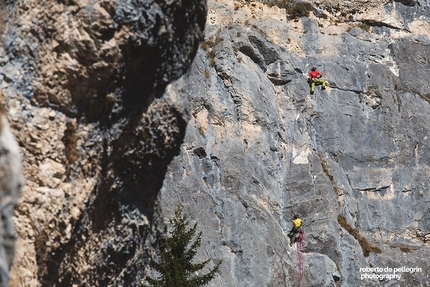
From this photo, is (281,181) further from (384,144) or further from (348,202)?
(384,144)

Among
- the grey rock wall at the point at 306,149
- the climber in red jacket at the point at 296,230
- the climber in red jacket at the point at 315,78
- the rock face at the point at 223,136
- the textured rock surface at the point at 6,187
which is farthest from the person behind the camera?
the climber in red jacket at the point at 315,78

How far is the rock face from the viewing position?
24.3 ft

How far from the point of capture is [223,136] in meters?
24.5

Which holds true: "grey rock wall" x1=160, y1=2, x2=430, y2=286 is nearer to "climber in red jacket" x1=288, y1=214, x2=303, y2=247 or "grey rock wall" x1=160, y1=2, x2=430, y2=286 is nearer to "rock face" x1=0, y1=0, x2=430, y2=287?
"rock face" x1=0, y1=0, x2=430, y2=287

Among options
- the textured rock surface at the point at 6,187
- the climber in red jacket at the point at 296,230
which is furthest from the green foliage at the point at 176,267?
the textured rock surface at the point at 6,187

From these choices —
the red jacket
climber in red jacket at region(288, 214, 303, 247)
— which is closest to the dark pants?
climber in red jacket at region(288, 214, 303, 247)

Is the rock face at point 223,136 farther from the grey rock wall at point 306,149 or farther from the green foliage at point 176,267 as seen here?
the green foliage at point 176,267

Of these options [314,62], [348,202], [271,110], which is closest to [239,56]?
[271,110]

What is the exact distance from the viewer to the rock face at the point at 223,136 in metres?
7.41

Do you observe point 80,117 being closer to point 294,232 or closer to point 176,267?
point 176,267

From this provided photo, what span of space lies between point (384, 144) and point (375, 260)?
6540mm

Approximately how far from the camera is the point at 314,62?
3014cm

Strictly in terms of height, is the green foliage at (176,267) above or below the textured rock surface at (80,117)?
below

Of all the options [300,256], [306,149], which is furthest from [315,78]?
[300,256]
